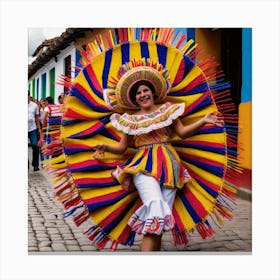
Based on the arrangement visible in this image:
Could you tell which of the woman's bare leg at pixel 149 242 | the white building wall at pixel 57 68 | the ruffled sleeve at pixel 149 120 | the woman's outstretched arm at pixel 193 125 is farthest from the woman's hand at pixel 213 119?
the white building wall at pixel 57 68

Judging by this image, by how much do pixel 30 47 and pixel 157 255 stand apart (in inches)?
62.6

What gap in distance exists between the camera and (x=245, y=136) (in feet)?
12.8

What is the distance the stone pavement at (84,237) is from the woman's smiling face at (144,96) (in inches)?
34.8

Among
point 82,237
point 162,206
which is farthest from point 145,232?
point 82,237

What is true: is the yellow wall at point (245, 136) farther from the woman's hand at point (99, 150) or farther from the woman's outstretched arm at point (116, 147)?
the woman's hand at point (99, 150)

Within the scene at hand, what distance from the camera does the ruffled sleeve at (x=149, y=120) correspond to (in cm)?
344

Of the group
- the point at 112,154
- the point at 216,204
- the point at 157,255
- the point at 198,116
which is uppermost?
the point at 198,116

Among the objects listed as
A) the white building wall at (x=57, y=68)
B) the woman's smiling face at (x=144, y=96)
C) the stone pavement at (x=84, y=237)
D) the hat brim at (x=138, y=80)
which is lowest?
the stone pavement at (x=84, y=237)

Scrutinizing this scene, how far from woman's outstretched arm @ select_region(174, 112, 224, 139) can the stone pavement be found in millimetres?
625

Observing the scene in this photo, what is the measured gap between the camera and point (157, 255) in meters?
3.58

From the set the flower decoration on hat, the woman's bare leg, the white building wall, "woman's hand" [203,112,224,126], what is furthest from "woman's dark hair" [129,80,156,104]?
the woman's bare leg

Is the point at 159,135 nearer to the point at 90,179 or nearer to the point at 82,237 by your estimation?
the point at 90,179

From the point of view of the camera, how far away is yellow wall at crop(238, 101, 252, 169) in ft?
12.3

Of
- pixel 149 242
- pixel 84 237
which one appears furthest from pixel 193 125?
pixel 84 237
